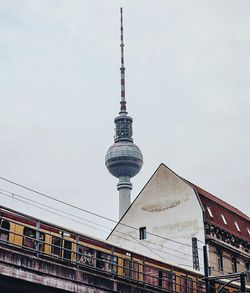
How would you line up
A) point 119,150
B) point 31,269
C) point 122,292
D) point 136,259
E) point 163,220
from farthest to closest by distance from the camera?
point 119,150 < point 163,220 < point 136,259 < point 122,292 < point 31,269

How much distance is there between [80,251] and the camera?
93.4ft

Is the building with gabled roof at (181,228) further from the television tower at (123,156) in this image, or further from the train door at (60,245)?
the television tower at (123,156)

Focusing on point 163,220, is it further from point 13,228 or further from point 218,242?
point 13,228

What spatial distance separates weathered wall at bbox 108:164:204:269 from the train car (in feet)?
51.6

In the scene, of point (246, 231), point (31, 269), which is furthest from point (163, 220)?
point (31, 269)

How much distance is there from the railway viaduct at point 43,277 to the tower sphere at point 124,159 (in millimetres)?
99567

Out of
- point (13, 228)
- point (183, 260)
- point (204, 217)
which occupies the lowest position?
point (13, 228)

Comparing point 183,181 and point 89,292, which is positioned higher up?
point 183,181

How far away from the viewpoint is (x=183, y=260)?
4944cm

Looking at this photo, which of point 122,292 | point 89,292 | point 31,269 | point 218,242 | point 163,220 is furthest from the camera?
point 163,220

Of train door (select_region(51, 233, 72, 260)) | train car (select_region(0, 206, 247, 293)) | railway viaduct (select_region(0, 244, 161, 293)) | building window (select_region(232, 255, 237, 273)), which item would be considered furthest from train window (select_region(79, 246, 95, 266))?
building window (select_region(232, 255, 237, 273))

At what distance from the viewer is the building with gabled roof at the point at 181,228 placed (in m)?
49.4

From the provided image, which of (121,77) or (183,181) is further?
(121,77)

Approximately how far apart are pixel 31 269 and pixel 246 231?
39528 millimetres
